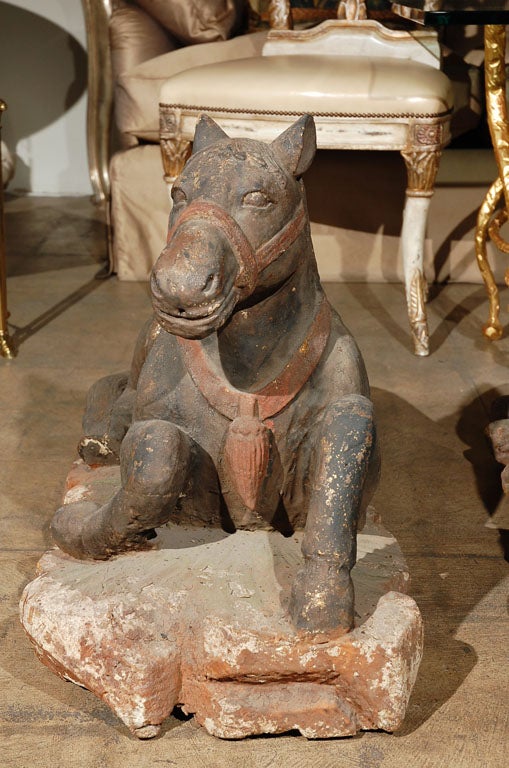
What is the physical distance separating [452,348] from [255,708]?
1714mm

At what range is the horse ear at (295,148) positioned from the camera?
5.48ft

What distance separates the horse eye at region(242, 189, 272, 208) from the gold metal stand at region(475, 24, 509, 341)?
1.42m

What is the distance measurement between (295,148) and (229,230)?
194mm

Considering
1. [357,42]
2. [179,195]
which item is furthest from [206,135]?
[357,42]

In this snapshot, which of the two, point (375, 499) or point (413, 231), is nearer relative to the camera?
point (375, 499)

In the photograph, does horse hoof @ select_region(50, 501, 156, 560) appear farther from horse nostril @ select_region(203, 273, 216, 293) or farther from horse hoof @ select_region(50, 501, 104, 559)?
horse nostril @ select_region(203, 273, 216, 293)

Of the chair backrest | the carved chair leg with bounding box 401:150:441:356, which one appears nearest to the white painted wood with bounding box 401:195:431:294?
the carved chair leg with bounding box 401:150:441:356

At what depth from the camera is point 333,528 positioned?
5.30ft

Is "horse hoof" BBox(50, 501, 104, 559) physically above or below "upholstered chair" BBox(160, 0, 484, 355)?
below

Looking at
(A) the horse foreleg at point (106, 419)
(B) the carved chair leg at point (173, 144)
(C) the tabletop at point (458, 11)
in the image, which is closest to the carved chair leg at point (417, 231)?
(C) the tabletop at point (458, 11)

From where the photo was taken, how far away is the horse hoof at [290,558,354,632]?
1610mm

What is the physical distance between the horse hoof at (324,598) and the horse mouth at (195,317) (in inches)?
14.7

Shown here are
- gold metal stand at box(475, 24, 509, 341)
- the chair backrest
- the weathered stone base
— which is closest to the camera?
the weathered stone base

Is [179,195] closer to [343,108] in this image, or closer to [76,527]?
[76,527]
